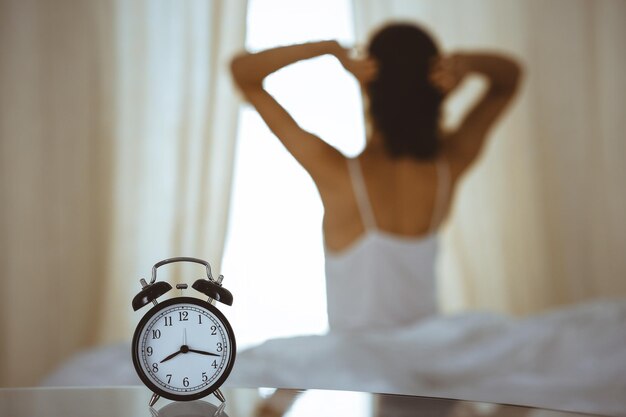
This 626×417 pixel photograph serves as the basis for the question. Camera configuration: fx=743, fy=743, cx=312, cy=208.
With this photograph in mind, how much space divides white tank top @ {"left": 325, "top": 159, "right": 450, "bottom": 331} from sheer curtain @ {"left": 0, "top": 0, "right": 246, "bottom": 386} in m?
0.63

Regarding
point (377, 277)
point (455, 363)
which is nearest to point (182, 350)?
point (455, 363)

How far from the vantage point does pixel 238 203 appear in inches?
98.3

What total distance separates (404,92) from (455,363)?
86cm

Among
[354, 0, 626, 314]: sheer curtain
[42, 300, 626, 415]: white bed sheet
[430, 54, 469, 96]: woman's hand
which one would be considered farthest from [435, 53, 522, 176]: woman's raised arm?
[42, 300, 626, 415]: white bed sheet

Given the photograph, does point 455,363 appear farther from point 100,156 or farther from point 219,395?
point 100,156

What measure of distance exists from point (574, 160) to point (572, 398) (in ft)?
5.96

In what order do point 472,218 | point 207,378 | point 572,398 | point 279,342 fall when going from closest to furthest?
point 207,378
point 572,398
point 279,342
point 472,218

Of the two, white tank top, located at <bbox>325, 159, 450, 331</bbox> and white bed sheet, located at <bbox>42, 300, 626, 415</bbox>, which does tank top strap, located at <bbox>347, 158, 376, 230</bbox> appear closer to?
white tank top, located at <bbox>325, 159, 450, 331</bbox>

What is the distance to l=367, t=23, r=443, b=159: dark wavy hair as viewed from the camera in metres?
1.92

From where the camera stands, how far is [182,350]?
0.69 metres

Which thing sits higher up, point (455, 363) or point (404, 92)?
point (404, 92)

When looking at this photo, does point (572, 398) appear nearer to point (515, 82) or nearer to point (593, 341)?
point (593, 341)

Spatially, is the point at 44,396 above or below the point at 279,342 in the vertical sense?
below

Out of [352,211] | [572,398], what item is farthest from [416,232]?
[572,398]
